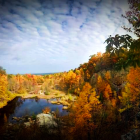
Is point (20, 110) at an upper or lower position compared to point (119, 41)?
lower

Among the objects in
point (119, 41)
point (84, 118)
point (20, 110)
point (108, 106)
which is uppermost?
point (119, 41)

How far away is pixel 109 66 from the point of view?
56.8 meters

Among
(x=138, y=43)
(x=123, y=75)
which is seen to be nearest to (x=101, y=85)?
(x=123, y=75)

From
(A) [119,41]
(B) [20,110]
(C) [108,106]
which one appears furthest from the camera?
(B) [20,110]

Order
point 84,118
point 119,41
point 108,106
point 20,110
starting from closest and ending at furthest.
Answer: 1. point 119,41
2. point 84,118
3. point 108,106
4. point 20,110

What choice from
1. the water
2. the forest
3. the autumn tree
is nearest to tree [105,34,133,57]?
the forest

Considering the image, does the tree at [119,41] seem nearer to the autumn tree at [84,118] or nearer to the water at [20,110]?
the autumn tree at [84,118]

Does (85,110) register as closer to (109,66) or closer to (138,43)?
(138,43)

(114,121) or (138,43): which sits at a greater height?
(138,43)

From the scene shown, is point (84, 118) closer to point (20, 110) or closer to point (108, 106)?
point (108, 106)

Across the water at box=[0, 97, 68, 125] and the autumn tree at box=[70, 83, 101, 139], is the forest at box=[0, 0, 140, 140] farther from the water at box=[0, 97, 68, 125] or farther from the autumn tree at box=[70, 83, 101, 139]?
the water at box=[0, 97, 68, 125]

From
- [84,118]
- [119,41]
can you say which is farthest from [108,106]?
[119,41]

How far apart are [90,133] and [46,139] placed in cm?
779

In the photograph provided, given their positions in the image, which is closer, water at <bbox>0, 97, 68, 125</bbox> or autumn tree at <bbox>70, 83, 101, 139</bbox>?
autumn tree at <bbox>70, 83, 101, 139</bbox>
